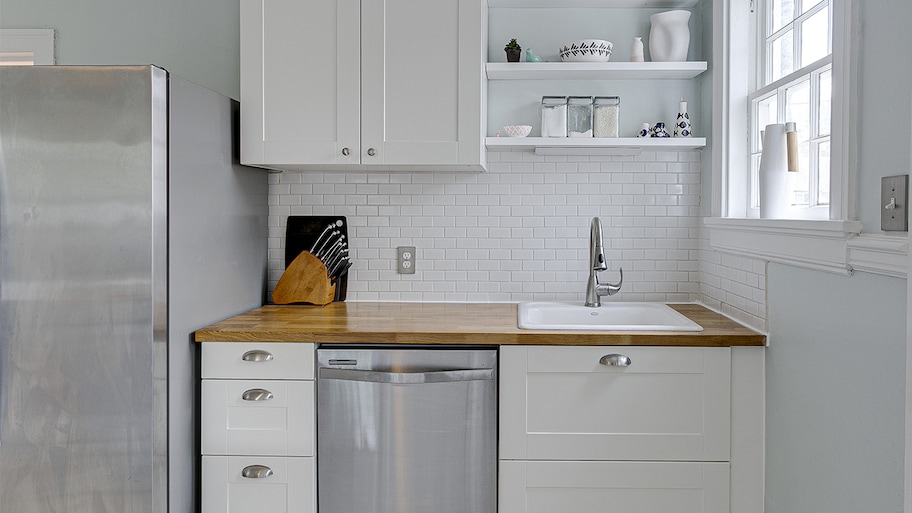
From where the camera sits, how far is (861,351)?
1.50m

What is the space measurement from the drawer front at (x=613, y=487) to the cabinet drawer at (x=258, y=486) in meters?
0.61

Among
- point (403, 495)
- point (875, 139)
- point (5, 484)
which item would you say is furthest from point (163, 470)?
point (875, 139)

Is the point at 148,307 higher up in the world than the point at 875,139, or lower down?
lower down

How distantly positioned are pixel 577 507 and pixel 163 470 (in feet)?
4.03

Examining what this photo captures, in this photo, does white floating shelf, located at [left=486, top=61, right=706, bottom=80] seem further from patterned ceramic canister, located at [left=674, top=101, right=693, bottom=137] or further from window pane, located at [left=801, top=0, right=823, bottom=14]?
window pane, located at [left=801, top=0, right=823, bottom=14]

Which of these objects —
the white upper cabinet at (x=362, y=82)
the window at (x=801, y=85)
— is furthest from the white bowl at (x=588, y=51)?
the window at (x=801, y=85)

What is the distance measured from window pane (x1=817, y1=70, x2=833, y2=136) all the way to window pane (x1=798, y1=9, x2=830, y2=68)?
62 millimetres

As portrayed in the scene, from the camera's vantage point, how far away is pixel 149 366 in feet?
6.21

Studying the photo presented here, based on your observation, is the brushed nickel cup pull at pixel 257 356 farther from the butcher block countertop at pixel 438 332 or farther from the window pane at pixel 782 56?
the window pane at pixel 782 56

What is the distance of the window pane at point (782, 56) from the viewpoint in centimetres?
205

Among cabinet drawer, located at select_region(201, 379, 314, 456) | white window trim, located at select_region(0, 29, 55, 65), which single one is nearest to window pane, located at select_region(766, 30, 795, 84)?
cabinet drawer, located at select_region(201, 379, 314, 456)

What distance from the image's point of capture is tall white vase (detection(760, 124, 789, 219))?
1904 millimetres

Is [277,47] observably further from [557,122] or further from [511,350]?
[511,350]

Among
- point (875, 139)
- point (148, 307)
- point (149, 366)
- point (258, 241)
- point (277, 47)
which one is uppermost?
point (277, 47)
